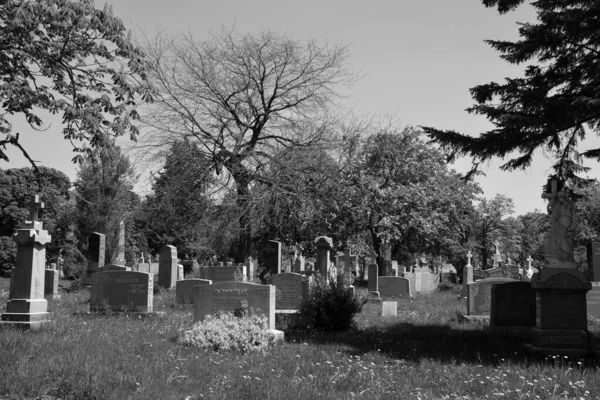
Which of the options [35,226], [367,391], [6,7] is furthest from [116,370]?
[35,226]

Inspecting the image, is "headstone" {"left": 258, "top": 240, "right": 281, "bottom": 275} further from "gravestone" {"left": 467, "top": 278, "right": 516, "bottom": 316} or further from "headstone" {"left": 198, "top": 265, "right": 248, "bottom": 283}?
"gravestone" {"left": 467, "top": 278, "right": 516, "bottom": 316}

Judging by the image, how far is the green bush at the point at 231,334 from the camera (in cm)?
933

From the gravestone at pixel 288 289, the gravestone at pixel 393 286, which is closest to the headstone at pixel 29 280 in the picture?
the gravestone at pixel 288 289

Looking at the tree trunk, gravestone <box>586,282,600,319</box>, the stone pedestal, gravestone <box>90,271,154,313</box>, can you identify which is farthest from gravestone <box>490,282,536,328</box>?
the tree trunk

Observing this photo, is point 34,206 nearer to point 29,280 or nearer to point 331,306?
point 29,280

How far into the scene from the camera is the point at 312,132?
2458cm

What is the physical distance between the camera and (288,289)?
15977mm

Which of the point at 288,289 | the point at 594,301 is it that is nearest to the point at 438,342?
the point at 288,289

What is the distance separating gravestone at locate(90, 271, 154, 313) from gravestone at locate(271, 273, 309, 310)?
347 centimetres

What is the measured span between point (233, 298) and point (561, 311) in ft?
19.5

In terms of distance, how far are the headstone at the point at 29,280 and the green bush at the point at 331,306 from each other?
5420 millimetres

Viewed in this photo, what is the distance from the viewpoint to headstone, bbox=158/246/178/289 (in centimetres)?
2539

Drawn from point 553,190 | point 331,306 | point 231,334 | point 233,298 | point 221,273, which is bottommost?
point 231,334

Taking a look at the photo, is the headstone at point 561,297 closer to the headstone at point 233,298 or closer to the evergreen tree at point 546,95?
the evergreen tree at point 546,95
